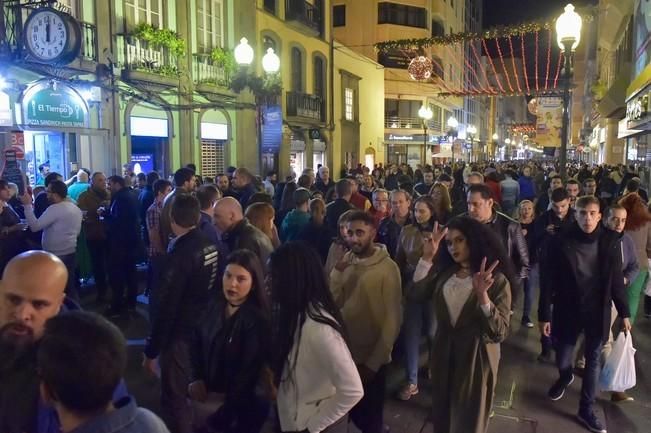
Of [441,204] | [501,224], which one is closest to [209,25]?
[441,204]

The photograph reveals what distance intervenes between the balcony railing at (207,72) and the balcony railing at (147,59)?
1.25 m

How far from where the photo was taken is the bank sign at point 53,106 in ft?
39.7

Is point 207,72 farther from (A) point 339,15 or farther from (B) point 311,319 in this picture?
(A) point 339,15

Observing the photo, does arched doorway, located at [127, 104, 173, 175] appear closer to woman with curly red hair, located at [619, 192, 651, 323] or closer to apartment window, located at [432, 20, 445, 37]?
woman with curly red hair, located at [619, 192, 651, 323]

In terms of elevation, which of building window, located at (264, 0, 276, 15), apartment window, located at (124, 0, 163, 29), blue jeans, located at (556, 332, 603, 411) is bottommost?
blue jeans, located at (556, 332, 603, 411)

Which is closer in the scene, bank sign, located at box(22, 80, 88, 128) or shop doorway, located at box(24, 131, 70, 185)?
bank sign, located at box(22, 80, 88, 128)

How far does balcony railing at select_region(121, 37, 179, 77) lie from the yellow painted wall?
12598 mm

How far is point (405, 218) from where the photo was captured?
254 inches

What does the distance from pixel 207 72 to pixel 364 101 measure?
14.6m

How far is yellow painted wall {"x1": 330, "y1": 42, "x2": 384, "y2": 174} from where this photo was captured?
28250mm

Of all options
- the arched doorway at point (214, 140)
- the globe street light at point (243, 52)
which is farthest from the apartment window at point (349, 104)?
the globe street light at point (243, 52)

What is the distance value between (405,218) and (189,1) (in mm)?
13647

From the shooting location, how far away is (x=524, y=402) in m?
5.42

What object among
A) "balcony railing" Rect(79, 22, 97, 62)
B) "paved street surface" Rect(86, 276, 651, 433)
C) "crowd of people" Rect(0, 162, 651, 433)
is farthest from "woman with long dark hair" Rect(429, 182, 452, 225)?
"balcony railing" Rect(79, 22, 97, 62)
